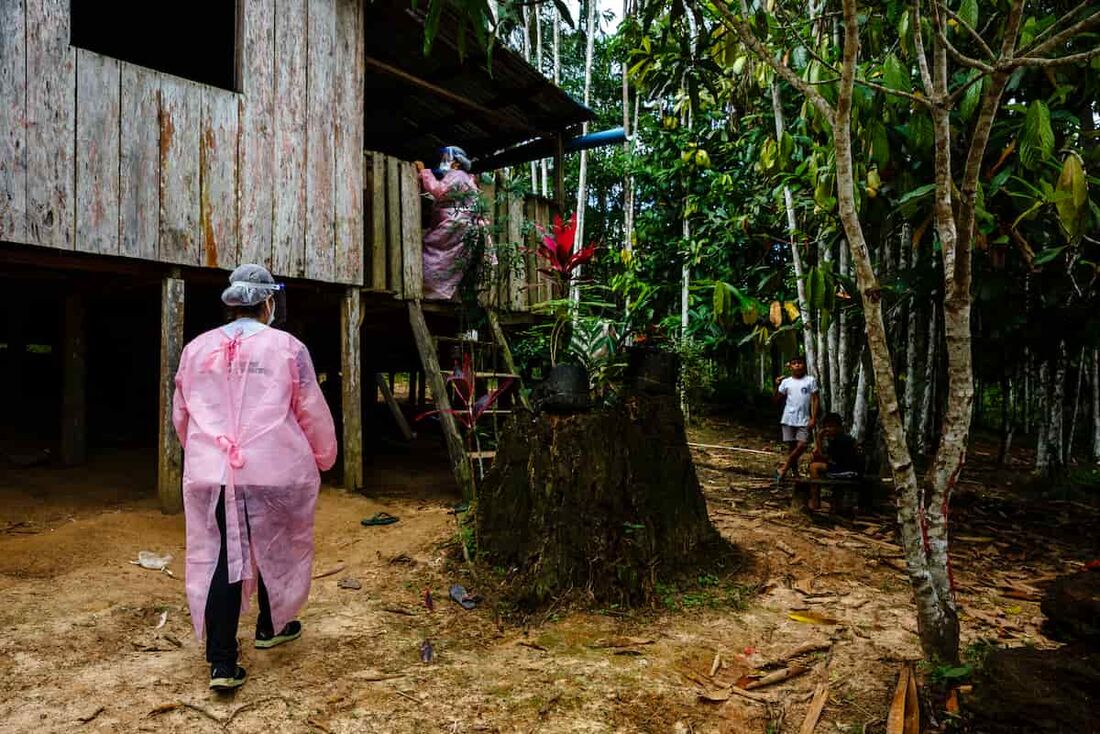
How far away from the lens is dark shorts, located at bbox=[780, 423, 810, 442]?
749 cm

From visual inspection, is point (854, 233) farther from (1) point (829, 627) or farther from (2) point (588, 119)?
(2) point (588, 119)

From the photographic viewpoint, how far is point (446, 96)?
7234 millimetres

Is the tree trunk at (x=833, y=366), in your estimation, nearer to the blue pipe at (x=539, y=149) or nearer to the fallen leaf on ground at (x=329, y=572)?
the blue pipe at (x=539, y=149)

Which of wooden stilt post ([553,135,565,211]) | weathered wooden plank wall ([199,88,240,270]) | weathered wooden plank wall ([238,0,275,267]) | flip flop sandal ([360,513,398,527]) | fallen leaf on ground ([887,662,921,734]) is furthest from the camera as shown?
wooden stilt post ([553,135,565,211])

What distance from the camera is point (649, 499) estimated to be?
407 cm

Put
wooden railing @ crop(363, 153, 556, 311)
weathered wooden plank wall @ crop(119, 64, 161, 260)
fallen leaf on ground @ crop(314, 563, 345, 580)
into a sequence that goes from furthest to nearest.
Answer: wooden railing @ crop(363, 153, 556, 311), weathered wooden plank wall @ crop(119, 64, 161, 260), fallen leaf on ground @ crop(314, 563, 345, 580)

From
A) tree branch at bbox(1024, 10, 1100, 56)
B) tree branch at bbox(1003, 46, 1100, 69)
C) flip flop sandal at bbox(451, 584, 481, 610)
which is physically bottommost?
flip flop sandal at bbox(451, 584, 481, 610)

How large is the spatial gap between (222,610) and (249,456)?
63 cm

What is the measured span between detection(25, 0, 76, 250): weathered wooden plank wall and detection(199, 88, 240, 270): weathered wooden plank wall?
0.86 metres

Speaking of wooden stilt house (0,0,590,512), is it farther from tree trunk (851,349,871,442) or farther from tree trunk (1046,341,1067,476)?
tree trunk (1046,341,1067,476)

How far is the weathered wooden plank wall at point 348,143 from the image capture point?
621 cm

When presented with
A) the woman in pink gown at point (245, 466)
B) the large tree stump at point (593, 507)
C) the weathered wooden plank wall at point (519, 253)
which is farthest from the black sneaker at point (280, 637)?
the weathered wooden plank wall at point (519, 253)

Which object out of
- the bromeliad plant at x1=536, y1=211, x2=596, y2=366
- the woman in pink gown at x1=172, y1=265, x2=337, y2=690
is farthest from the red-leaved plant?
the woman in pink gown at x1=172, y1=265, x2=337, y2=690

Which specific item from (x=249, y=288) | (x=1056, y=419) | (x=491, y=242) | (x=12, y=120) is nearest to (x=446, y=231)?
(x=491, y=242)
